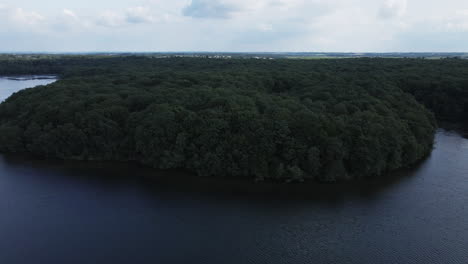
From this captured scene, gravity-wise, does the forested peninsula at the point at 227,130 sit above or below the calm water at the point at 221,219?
above

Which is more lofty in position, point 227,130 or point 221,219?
point 227,130

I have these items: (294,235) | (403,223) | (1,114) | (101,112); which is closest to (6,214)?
(101,112)

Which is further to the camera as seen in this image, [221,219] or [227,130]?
[227,130]

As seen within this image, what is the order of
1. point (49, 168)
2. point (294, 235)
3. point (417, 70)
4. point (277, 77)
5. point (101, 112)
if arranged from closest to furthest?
point (294, 235), point (49, 168), point (101, 112), point (277, 77), point (417, 70)

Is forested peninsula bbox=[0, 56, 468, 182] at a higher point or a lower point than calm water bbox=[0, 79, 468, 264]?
higher

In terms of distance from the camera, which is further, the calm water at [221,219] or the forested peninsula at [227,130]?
the forested peninsula at [227,130]

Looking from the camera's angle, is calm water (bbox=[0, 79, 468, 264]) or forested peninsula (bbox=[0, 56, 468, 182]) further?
forested peninsula (bbox=[0, 56, 468, 182])

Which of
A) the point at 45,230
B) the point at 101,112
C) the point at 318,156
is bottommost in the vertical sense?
→ the point at 45,230

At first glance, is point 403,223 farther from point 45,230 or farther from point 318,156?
point 45,230
